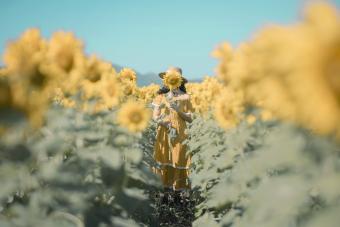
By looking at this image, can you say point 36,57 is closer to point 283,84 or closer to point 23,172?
point 23,172

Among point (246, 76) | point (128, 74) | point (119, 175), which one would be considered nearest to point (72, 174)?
point (119, 175)

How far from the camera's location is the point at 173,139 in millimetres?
6441

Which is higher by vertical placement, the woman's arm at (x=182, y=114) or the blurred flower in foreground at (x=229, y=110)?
the woman's arm at (x=182, y=114)

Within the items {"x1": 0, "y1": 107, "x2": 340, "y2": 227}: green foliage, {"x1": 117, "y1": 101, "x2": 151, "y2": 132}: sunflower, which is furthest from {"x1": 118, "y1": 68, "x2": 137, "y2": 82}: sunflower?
{"x1": 0, "y1": 107, "x2": 340, "y2": 227}: green foliage

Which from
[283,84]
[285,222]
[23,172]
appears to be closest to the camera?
[283,84]

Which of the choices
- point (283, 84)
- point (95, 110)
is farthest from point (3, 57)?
point (283, 84)

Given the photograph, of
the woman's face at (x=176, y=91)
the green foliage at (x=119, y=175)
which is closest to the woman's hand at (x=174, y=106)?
the woman's face at (x=176, y=91)

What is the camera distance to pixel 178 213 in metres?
6.00

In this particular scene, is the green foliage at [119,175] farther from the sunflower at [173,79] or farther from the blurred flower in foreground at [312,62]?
the sunflower at [173,79]

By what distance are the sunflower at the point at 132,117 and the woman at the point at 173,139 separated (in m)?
3.10

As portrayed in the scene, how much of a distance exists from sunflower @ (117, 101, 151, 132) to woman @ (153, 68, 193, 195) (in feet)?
10.2

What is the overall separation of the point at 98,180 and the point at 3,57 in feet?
2.66

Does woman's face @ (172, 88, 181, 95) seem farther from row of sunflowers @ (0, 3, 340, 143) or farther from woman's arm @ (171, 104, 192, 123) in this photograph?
row of sunflowers @ (0, 3, 340, 143)

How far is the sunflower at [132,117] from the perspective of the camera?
2994 mm
